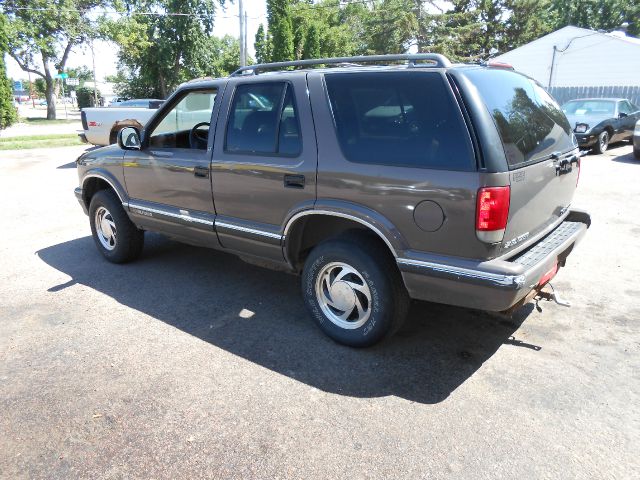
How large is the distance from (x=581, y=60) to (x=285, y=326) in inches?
1258

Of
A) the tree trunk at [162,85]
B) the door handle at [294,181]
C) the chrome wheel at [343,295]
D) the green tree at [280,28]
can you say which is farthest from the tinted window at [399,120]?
the tree trunk at [162,85]

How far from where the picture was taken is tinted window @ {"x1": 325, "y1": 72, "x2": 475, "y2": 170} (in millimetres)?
2922

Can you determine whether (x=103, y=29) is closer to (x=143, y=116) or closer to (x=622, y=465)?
(x=143, y=116)

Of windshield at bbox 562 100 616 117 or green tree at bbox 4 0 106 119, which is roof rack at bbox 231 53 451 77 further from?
green tree at bbox 4 0 106 119

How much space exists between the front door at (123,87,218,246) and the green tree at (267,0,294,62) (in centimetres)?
2535

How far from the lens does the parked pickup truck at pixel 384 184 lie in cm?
290

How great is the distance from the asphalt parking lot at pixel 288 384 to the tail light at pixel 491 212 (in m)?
1.02

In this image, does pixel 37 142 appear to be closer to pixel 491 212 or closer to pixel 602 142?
pixel 602 142

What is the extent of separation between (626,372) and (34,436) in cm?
366

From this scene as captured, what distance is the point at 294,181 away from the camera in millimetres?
3605

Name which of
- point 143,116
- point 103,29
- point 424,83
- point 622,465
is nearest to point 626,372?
point 622,465

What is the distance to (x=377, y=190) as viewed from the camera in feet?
10.4

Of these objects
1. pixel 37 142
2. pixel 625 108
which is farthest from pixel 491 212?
pixel 37 142

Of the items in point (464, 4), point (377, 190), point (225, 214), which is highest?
point (464, 4)
